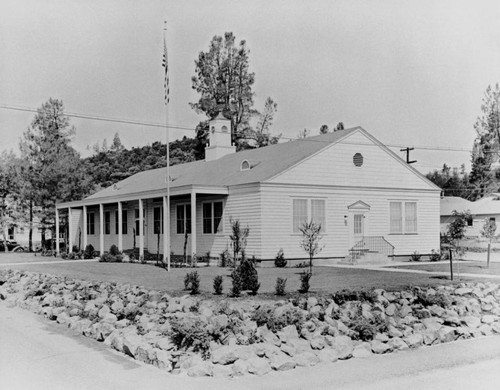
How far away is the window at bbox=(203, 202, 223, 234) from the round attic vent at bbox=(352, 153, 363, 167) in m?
6.30

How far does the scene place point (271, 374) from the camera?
874cm

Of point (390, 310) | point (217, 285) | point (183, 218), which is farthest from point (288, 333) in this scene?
point (183, 218)

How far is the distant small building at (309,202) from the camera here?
2448 centimetres

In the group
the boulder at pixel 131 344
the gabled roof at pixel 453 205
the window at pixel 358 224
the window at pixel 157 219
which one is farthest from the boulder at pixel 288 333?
the gabled roof at pixel 453 205

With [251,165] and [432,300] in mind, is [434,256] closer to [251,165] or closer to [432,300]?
[251,165]

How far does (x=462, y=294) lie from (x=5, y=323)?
34.4 feet

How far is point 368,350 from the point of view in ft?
32.9

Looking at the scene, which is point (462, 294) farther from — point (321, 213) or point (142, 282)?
point (321, 213)

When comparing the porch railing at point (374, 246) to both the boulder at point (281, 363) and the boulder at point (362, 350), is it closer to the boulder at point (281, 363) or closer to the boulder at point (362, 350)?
the boulder at point (362, 350)

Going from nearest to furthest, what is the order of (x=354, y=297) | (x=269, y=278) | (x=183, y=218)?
(x=354, y=297)
(x=269, y=278)
(x=183, y=218)

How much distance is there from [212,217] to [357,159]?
7030mm

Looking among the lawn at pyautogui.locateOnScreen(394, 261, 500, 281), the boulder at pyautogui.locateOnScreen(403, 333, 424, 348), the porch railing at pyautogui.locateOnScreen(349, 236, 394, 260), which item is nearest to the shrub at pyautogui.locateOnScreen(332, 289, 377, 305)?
the boulder at pyautogui.locateOnScreen(403, 333, 424, 348)

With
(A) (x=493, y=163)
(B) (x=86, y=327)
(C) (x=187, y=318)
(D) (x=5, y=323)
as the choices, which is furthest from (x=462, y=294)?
(A) (x=493, y=163)

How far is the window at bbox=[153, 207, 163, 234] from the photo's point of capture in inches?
1200
